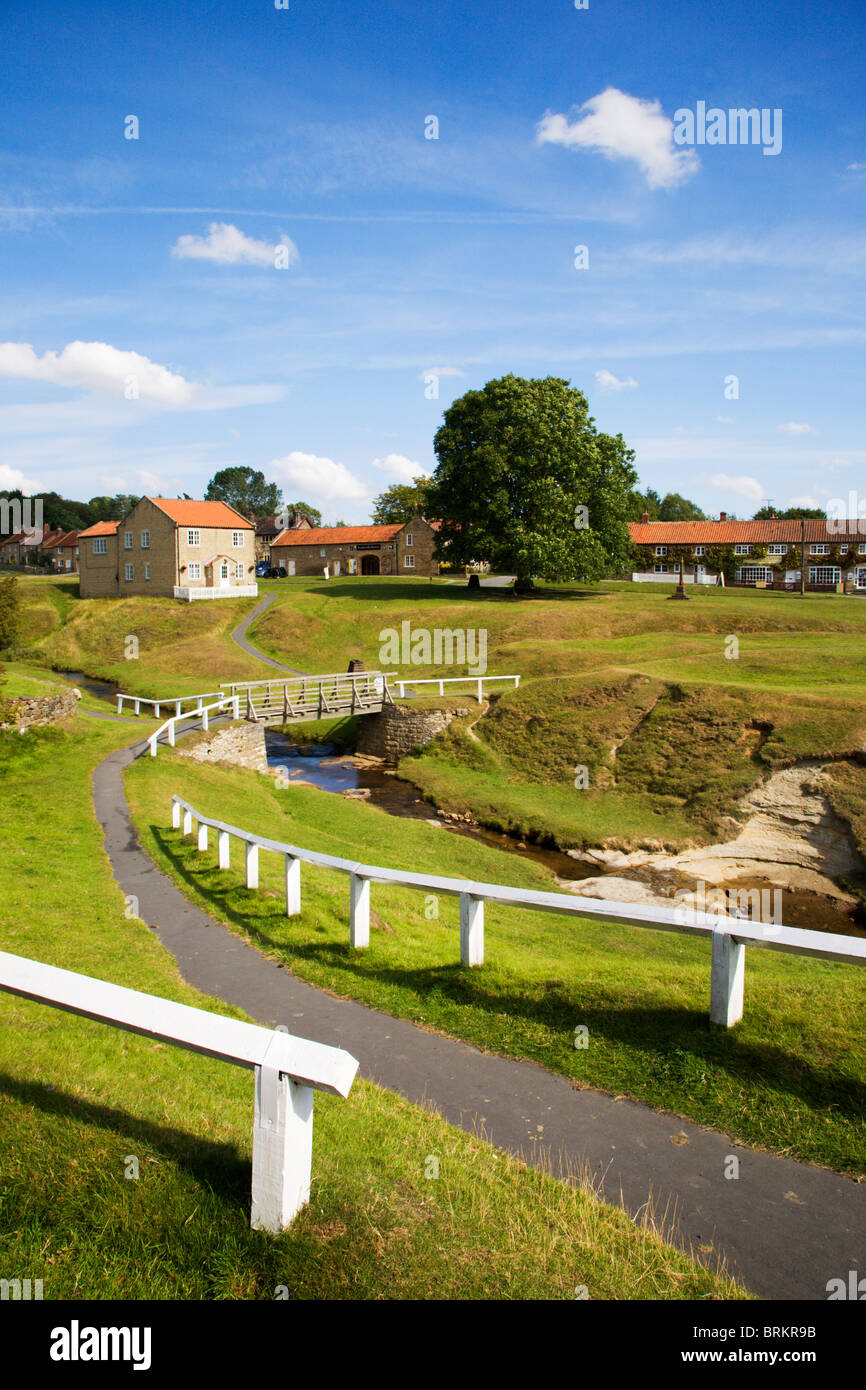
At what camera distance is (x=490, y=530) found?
56938mm

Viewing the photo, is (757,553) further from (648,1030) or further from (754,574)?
(648,1030)

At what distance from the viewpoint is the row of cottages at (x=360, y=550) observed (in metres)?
87.1

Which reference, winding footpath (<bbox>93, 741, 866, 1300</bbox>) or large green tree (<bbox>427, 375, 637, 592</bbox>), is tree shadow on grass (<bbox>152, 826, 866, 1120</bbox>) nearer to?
winding footpath (<bbox>93, 741, 866, 1300</bbox>)

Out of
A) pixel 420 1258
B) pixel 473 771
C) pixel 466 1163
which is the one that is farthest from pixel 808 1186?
pixel 473 771

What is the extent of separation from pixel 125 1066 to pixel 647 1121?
11.6 feet

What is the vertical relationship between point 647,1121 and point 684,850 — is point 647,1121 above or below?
above

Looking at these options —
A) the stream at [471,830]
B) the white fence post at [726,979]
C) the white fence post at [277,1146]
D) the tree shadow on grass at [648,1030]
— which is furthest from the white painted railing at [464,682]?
the white fence post at [277,1146]

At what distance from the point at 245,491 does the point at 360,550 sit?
91.4 metres

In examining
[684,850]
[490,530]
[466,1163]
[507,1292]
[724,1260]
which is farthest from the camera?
[490,530]

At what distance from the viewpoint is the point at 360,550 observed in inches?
3548

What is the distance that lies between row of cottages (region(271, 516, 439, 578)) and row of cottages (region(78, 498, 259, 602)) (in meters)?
19.6
